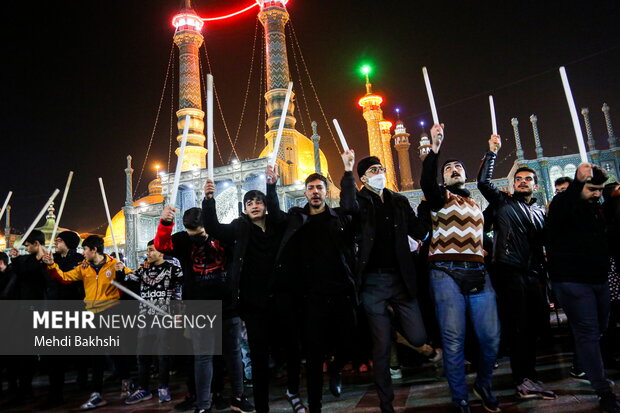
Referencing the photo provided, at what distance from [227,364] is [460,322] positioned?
6.81 feet

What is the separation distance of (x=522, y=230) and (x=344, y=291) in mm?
1747

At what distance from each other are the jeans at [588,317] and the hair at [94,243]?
4.91 metres

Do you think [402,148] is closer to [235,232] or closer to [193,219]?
[193,219]

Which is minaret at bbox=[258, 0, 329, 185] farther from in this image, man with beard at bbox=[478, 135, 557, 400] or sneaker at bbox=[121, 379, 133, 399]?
man with beard at bbox=[478, 135, 557, 400]

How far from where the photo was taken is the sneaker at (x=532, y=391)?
3.43 metres

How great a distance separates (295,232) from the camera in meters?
3.62

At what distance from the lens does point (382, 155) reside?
41.5 metres

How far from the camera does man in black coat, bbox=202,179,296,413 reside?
351 centimetres

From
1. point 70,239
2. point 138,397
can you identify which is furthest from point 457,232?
point 70,239

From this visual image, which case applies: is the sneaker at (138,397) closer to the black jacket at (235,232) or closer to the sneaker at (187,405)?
the sneaker at (187,405)

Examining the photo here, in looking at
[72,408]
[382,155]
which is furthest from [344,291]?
[382,155]

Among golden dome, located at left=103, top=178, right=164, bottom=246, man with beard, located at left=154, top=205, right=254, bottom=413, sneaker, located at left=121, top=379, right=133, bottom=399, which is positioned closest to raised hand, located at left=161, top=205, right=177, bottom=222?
man with beard, located at left=154, top=205, right=254, bottom=413

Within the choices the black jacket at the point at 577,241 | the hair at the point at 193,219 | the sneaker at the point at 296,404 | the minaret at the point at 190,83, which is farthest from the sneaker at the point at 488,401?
the minaret at the point at 190,83

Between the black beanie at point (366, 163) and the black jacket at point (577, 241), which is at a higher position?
the black beanie at point (366, 163)
